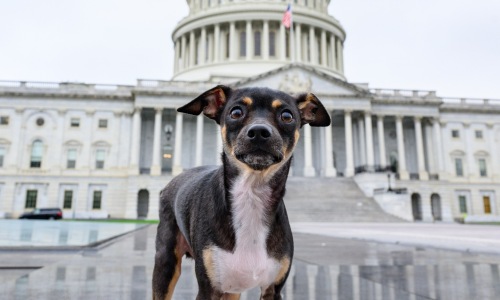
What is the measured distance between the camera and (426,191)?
173ft

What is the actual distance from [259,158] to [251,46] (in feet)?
215

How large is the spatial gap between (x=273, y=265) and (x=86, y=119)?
188 ft

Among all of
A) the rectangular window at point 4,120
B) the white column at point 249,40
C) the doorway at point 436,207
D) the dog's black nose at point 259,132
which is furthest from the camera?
the white column at point 249,40

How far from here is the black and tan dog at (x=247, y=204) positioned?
2.54 m

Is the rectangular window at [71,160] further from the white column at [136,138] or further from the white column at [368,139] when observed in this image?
the white column at [368,139]

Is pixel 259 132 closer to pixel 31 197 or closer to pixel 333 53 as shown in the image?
pixel 31 197

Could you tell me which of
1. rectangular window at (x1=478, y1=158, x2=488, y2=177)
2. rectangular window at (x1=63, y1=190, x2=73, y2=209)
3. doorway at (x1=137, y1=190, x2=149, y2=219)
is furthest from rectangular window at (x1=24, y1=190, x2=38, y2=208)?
rectangular window at (x1=478, y1=158, x2=488, y2=177)

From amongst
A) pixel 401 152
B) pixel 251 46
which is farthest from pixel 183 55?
pixel 401 152

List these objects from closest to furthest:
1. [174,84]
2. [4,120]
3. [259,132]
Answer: [259,132] → [4,120] → [174,84]

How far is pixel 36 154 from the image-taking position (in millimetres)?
54281

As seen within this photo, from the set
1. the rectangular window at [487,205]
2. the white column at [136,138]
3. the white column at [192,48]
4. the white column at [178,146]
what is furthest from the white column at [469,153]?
the white column at [136,138]

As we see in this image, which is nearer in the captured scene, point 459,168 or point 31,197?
point 31,197

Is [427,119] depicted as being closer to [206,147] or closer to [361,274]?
[206,147]

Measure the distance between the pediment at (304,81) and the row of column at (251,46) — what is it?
933 centimetres
